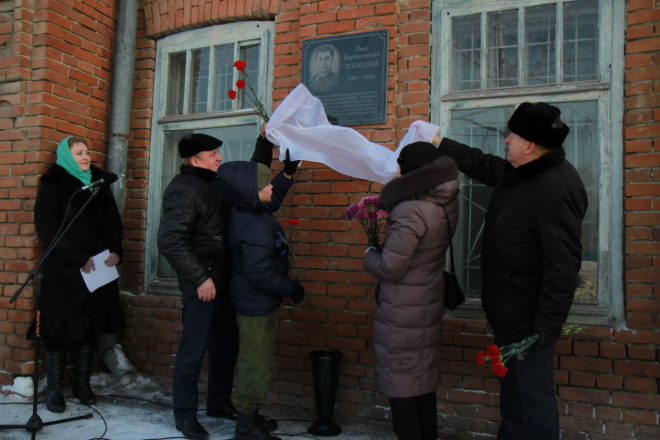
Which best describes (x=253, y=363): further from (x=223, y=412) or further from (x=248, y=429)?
(x=223, y=412)

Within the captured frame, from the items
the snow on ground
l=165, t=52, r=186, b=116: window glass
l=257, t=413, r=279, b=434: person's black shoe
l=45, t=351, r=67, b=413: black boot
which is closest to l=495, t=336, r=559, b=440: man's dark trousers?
the snow on ground

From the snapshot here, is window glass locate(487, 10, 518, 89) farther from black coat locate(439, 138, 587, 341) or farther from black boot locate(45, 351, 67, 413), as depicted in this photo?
black boot locate(45, 351, 67, 413)

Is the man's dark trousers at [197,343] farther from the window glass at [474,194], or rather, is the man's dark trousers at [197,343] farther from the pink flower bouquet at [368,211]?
the window glass at [474,194]

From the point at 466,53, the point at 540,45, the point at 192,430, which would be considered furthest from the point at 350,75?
the point at 192,430

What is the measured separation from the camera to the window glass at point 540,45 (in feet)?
11.7

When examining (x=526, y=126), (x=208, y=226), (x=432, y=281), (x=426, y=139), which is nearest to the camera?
(x=526, y=126)

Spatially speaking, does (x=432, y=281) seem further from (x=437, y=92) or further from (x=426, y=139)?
(x=437, y=92)

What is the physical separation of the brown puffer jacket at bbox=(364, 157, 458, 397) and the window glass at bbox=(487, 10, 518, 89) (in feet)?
3.72

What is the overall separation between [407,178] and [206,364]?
2439mm

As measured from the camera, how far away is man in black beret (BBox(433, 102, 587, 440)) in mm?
2521

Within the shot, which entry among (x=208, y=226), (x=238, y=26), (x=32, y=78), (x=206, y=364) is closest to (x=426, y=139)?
(x=208, y=226)

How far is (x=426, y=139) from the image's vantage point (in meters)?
3.26

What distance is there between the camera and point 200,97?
4.72 m

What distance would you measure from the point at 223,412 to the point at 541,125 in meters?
2.78
